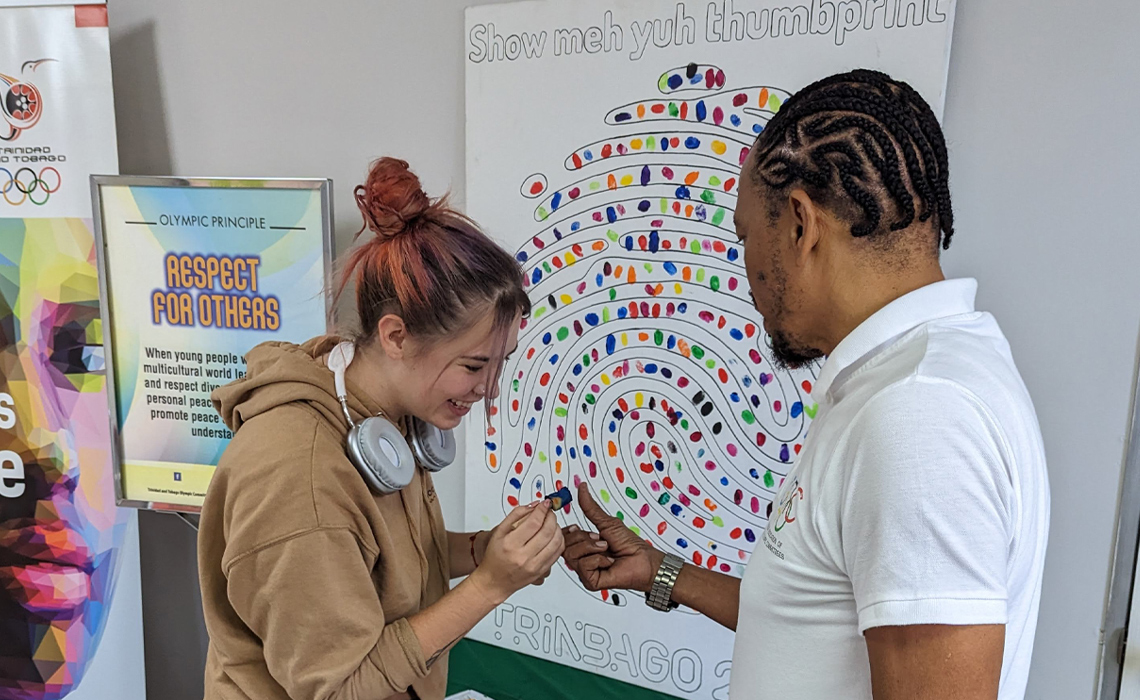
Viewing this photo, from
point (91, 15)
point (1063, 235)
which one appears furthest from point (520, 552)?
point (91, 15)

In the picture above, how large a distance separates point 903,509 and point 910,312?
0.23 metres

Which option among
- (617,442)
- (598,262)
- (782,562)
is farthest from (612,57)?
(782,562)

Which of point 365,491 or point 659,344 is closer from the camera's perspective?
point 365,491

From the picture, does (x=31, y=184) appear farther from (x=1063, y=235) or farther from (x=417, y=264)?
(x=1063, y=235)

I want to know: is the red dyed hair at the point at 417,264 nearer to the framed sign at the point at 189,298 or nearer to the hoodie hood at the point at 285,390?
the hoodie hood at the point at 285,390

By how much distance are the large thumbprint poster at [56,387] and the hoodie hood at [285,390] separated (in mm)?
1288

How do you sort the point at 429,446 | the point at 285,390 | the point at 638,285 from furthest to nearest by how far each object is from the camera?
1. the point at 638,285
2. the point at 429,446
3. the point at 285,390

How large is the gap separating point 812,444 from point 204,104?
2.05 m

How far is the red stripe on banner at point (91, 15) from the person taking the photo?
1957 millimetres

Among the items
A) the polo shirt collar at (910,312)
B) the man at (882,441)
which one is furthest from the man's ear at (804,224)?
the polo shirt collar at (910,312)

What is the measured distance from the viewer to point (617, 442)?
180 centimetres

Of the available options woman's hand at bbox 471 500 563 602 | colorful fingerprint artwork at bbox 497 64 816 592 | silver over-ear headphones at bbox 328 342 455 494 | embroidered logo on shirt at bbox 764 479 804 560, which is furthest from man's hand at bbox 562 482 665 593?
embroidered logo on shirt at bbox 764 479 804 560

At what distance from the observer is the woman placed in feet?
3.22

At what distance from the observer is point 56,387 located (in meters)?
2.17
